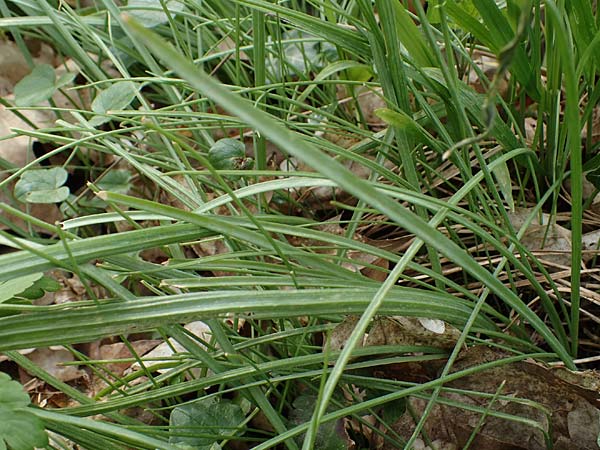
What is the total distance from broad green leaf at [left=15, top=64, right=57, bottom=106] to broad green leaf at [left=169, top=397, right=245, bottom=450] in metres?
0.73

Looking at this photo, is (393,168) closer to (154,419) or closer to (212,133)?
(212,133)

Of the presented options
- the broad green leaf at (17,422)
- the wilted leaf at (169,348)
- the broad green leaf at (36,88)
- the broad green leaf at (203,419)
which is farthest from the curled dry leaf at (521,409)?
the broad green leaf at (36,88)

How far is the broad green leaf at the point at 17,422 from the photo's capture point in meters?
0.63

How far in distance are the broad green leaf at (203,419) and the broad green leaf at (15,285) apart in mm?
266

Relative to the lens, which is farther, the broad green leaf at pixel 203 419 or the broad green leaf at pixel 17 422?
the broad green leaf at pixel 203 419

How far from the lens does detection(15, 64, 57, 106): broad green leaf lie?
1.30 meters

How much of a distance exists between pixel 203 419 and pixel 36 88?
81 cm

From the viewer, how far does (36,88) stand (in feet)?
4.36

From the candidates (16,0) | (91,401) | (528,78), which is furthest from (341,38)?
(16,0)

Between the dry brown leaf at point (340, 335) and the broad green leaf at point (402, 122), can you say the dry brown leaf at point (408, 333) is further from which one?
the broad green leaf at point (402, 122)

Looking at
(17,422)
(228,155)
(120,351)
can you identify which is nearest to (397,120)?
(228,155)

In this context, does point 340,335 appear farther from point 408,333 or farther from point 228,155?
point 228,155

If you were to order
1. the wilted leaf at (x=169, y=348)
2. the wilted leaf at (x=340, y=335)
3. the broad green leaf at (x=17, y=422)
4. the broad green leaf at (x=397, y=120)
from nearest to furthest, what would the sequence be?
the broad green leaf at (x=17, y=422), the broad green leaf at (x=397, y=120), the wilted leaf at (x=340, y=335), the wilted leaf at (x=169, y=348)

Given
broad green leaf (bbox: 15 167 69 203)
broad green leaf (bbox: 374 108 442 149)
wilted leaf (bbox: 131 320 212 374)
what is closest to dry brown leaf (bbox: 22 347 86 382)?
wilted leaf (bbox: 131 320 212 374)
